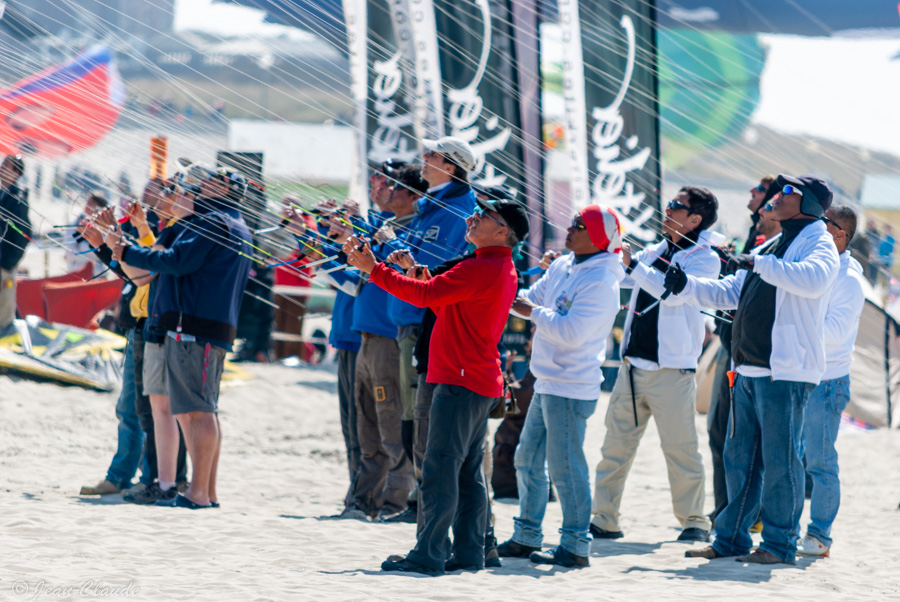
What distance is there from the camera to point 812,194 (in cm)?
476

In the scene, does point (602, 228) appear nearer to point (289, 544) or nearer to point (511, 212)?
point (511, 212)

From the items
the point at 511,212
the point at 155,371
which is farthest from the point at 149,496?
the point at 511,212

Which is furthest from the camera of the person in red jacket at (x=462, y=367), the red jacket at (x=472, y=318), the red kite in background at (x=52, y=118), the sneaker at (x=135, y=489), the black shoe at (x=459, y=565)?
the sneaker at (x=135, y=489)

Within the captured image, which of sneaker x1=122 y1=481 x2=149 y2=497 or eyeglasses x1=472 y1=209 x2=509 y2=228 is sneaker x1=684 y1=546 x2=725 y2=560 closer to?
eyeglasses x1=472 y1=209 x2=509 y2=228

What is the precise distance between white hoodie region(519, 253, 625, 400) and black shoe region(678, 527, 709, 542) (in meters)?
1.23

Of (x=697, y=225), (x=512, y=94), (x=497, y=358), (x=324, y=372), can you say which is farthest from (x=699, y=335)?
(x=324, y=372)

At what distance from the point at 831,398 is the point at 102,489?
395cm

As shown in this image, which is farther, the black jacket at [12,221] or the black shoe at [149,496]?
the black jacket at [12,221]

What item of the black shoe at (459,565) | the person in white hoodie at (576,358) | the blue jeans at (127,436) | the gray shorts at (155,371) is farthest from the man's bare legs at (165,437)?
the person in white hoodie at (576,358)

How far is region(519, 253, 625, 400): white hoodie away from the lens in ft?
15.1

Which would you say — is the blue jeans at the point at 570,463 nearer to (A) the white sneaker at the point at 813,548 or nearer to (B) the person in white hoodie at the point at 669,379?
(B) the person in white hoodie at the point at 669,379

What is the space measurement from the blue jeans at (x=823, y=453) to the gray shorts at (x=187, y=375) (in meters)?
3.04

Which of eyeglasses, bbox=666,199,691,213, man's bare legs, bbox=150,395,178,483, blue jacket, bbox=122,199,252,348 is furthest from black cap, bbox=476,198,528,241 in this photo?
man's bare legs, bbox=150,395,178,483

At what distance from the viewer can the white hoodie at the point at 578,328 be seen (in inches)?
181
